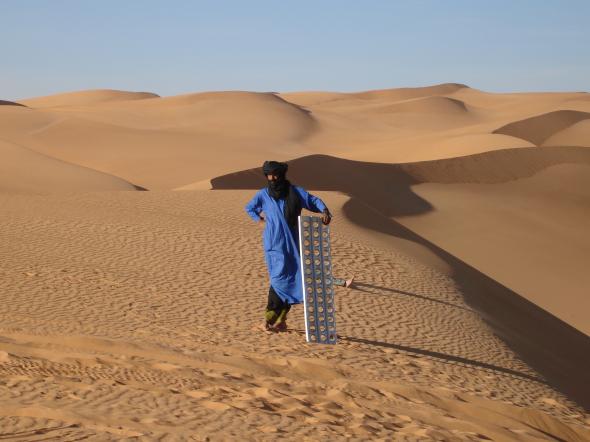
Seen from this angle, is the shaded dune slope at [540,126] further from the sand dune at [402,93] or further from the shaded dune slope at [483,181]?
the sand dune at [402,93]

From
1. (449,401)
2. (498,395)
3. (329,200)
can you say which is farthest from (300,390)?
(329,200)

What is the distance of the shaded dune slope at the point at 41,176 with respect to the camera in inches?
931

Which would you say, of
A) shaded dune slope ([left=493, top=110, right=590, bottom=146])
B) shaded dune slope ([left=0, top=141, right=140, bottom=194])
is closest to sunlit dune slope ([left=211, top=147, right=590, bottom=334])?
shaded dune slope ([left=0, top=141, right=140, bottom=194])

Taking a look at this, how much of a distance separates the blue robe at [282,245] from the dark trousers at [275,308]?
8 centimetres

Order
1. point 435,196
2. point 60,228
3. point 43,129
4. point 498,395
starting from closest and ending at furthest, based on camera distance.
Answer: point 498,395
point 60,228
point 435,196
point 43,129

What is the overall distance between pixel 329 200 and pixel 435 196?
850cm

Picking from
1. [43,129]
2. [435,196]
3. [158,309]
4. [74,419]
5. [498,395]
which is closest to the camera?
[74,419]

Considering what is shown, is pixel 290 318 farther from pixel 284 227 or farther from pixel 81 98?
pixel 81 98

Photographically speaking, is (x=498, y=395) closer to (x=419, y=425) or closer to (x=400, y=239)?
(x=419, y=425)

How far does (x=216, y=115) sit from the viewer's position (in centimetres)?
6072

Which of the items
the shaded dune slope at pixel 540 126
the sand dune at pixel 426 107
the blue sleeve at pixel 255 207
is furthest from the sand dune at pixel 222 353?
the sand dune at pixel 426 107

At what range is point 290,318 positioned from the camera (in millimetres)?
9195

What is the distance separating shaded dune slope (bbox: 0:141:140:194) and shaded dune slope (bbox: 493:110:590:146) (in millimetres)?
25223

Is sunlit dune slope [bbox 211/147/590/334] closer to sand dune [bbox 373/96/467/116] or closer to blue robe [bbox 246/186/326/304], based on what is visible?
blue robe [bbox 246/186/326/304]
